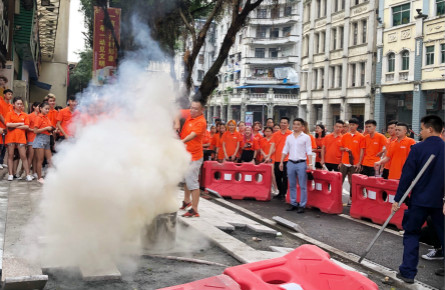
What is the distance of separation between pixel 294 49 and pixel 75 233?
61.0 m

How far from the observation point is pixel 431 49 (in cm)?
3103

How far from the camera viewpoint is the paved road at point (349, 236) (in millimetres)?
5934

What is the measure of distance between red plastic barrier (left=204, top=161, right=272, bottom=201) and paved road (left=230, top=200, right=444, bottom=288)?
0.51 meters

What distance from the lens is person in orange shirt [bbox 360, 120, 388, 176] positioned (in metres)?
9.84

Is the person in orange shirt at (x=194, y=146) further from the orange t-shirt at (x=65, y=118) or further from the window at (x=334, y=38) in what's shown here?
the window at (x=334, y=38)

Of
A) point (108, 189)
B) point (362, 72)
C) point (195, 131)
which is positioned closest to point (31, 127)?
point (195, 131)

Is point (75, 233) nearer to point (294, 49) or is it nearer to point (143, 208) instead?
point (143, 208)

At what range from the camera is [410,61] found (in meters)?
32.8

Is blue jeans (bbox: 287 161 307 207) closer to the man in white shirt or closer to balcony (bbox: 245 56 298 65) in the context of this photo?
the man in white shirt

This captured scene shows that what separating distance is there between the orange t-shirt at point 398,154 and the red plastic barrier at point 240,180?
10.4ft

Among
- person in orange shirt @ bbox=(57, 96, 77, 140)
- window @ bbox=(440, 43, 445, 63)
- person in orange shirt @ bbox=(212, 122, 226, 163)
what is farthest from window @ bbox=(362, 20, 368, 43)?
person in orange shirt @ bbox=(57, 96, 77, 140)

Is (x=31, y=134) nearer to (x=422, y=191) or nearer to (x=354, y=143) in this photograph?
(x=354, y=143)

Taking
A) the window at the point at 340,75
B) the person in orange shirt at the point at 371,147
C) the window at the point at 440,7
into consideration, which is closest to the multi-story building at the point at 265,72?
the window at the point at 340,75

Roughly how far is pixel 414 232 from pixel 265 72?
62.1 meters
